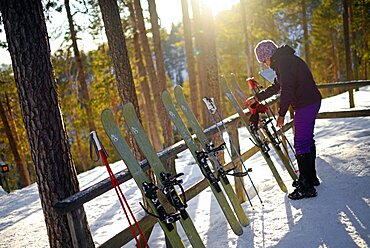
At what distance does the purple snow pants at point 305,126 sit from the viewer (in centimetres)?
401

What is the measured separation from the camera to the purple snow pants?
4.01 metres

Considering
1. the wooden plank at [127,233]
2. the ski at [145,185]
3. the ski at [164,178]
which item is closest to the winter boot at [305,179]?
the wooden plank at [127,233]

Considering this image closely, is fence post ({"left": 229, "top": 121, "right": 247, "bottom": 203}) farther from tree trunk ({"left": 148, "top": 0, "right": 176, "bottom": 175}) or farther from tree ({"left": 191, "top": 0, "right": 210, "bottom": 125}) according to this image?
tree trunk ({"left": 148, "top": 0, "right": 176, "bottom": 175})

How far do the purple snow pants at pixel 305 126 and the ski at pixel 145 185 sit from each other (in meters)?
1.99

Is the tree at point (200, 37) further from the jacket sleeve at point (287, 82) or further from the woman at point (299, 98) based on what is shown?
the jacket sleeve at point (287, 82)

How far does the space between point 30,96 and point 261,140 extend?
129 inches

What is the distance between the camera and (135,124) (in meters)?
3.46

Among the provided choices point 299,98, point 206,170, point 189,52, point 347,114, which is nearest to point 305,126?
point 299,98

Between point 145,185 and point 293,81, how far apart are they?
2230mm

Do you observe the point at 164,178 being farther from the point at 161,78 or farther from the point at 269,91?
the point at 161,78

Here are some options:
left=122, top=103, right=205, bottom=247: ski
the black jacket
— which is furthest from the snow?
the black jacket

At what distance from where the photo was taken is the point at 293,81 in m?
3.90

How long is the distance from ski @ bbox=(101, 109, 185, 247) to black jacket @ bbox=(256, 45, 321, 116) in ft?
6.49

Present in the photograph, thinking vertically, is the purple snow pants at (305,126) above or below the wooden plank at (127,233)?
above
